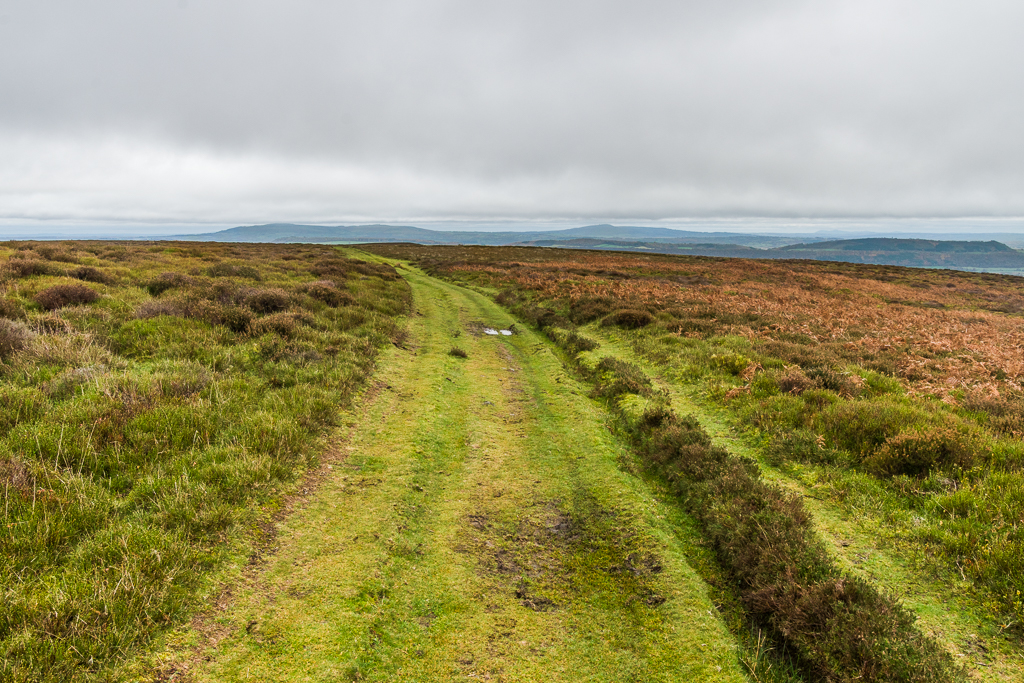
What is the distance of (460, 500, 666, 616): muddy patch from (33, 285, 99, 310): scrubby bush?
15773mm

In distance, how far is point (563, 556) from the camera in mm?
6086

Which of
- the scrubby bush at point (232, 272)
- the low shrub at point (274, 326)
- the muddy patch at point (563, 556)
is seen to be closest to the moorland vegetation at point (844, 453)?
the muddy patch at point (563, 556)

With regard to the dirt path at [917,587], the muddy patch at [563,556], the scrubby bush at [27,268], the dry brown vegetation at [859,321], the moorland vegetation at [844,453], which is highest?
the scrubby bush at [27,268]

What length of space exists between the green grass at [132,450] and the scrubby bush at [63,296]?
0.19 ft

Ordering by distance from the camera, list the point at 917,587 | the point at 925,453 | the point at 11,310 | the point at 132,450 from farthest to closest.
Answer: the point at 11,310 < the point at 925,453 < the point at 132,450 < the point at 917,587

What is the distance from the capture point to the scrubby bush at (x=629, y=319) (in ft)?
66.7

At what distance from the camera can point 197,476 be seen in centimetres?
639

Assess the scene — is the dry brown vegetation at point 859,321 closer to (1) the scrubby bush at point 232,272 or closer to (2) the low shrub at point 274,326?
(2) the low shrub at point 274,326

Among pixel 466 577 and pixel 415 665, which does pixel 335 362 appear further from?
pixel 415 665

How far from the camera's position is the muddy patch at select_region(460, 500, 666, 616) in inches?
213

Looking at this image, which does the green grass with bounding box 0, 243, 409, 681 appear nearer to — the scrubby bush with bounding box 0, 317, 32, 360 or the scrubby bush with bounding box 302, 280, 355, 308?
the scrubby bush with bounding box 0, 317, 32, 360

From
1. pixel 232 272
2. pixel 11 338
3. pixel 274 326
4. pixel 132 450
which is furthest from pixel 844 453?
pixel 232 272

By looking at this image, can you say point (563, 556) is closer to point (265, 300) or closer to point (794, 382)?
point (794, 382)

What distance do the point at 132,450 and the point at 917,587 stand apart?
35.3 feet
